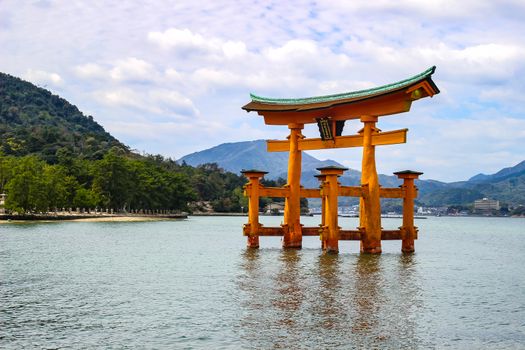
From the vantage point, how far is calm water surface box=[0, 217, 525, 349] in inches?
559

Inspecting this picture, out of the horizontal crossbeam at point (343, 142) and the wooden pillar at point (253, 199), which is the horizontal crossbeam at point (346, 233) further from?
the horizontal crossbeam at point (343, 142)

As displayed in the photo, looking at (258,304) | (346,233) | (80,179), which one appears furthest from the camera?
(80,179)

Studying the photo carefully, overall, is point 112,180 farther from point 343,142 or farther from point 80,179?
point 343,142

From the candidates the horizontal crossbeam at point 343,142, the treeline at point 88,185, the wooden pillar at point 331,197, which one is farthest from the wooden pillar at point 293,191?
the treeline at point 88,185

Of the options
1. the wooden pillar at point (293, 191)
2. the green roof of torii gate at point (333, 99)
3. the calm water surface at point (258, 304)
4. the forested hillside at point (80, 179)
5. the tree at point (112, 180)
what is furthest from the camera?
the tree at point (112, 180)

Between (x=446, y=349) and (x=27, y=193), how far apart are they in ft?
230

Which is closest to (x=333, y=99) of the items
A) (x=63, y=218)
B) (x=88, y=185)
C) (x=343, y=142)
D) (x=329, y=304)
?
(x=343, y=142)

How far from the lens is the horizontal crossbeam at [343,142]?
1224 inches

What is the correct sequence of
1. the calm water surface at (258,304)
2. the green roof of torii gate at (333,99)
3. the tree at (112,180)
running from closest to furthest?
the calm water surface at (258,304), the green roof of torii gate at (333,99), the tree at (112,180)

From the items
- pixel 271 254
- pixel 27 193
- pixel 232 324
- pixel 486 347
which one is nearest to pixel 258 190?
pixel 271 254

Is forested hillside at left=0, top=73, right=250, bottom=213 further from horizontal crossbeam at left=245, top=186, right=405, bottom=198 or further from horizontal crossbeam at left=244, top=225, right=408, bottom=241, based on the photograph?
horizontal crossbeam at left=245, top=186, right=405, bottom=198

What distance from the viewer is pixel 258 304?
18281 mm

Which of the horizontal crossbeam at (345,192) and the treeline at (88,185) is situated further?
the treeline at (88,185)

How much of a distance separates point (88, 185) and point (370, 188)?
83356 mm
